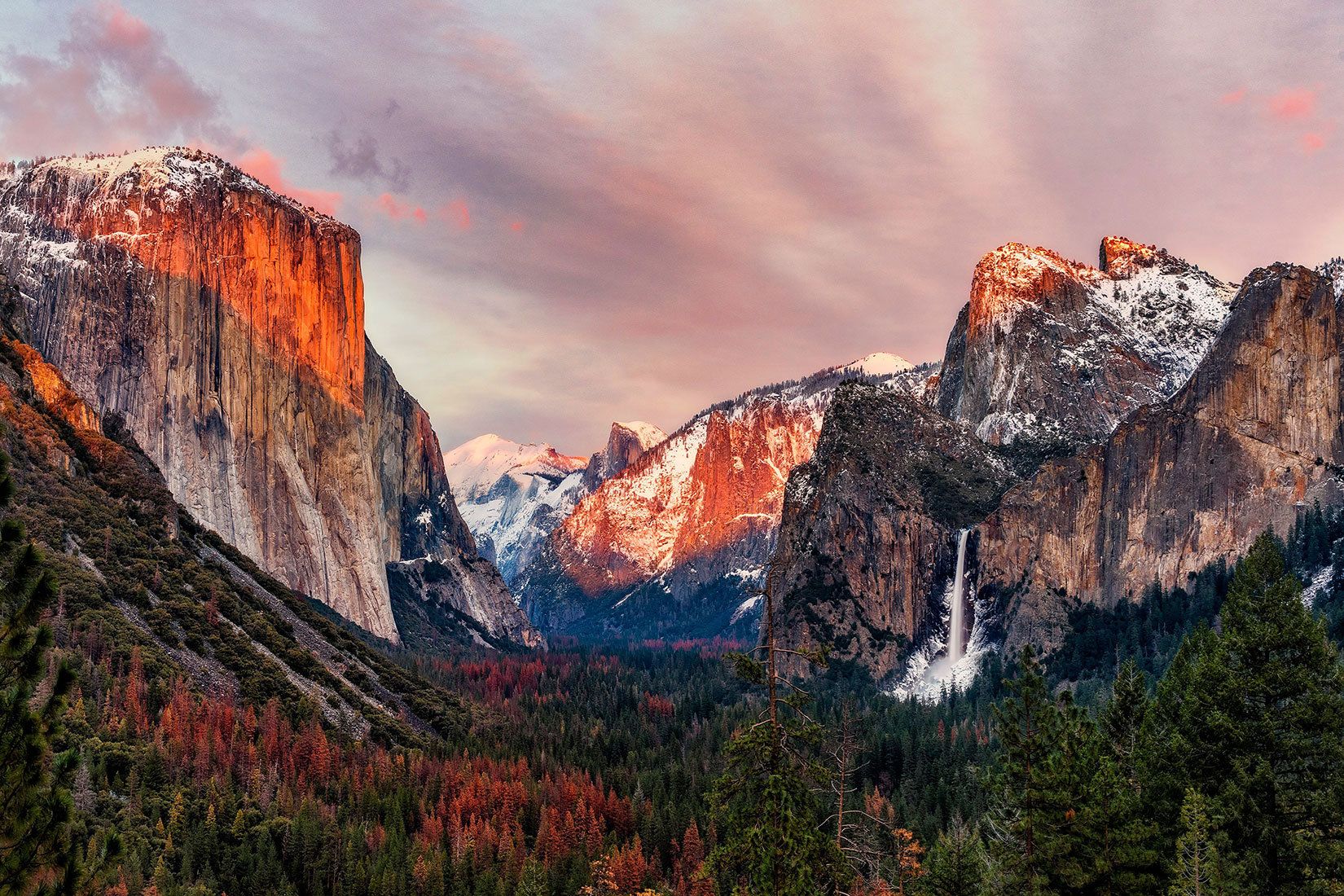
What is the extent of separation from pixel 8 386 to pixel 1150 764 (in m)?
121

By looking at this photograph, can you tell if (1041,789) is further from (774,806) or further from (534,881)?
(534,881)

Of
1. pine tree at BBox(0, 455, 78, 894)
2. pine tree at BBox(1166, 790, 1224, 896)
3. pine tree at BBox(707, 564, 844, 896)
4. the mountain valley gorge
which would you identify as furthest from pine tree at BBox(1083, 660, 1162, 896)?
pine tree at BBox(0, 455, 78, 894)

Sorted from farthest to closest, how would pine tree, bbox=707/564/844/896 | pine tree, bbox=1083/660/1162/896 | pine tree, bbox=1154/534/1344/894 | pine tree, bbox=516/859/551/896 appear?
pine tree, bbox=516/859/551/896, pine tree, bbox=1083/660/1162/896, pine tree, bbox=1154/534/1344/894, pine tree, bbox=707/564/844/896

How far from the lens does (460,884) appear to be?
83312 mm

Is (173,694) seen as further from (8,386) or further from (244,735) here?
(8,386)

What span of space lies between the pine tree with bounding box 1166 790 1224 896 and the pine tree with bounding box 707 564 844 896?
433 inches

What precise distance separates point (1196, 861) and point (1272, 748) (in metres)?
7.10

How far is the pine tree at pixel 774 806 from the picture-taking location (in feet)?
90.7

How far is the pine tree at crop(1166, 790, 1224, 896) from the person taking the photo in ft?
106

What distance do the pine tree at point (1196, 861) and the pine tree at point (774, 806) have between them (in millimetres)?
10999

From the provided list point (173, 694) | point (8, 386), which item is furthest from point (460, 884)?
point (8, 386)

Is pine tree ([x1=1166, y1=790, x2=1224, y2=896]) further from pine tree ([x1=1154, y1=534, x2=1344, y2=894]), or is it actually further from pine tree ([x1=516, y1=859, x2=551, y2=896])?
pine tree ([x1=516, y1=859, x2=551, y2=896])

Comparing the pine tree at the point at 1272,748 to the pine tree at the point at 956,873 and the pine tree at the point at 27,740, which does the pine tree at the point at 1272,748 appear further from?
the pine tree at the point at 27,740

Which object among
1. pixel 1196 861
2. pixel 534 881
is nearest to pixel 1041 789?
pixel 1196 861
